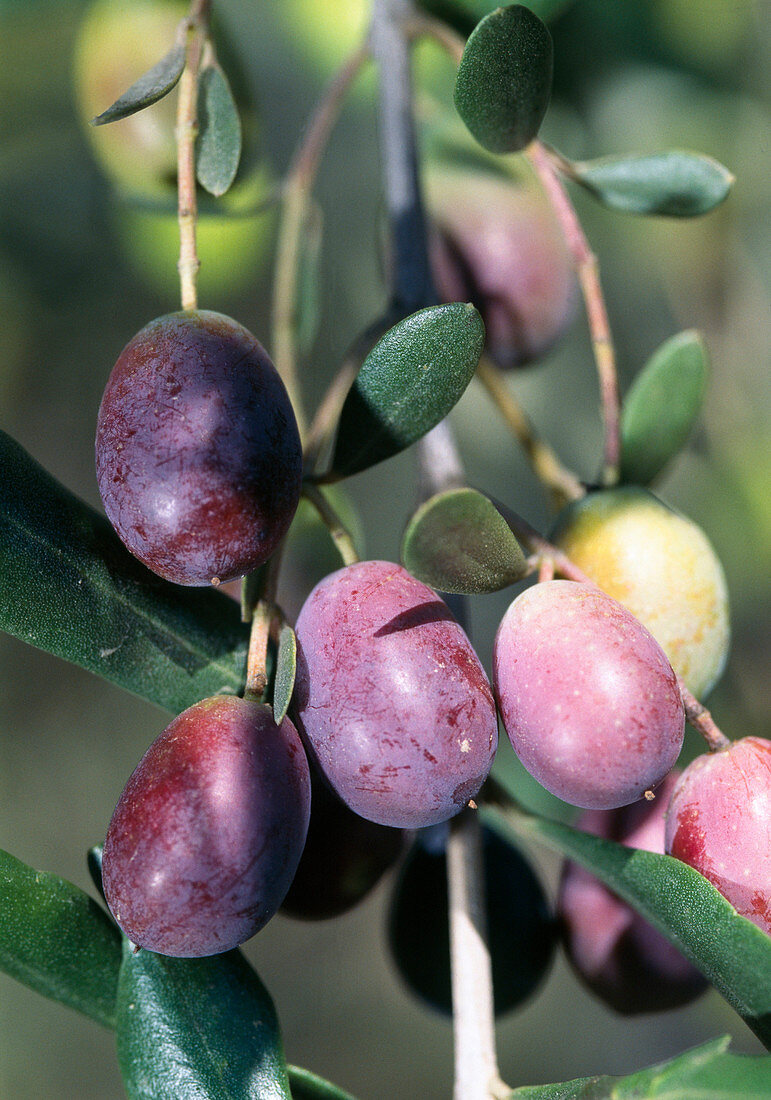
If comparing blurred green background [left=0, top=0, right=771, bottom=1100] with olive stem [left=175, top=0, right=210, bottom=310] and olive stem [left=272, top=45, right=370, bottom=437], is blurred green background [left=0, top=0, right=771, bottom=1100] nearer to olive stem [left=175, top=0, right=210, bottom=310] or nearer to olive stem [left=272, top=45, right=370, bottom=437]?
olive stem [left=272, top=45, right=370, bottom=437]

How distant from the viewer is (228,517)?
0.39m

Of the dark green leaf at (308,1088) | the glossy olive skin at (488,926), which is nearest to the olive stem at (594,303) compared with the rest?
the glossy olive skin at (488,926)

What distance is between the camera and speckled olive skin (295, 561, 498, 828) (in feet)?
1.31

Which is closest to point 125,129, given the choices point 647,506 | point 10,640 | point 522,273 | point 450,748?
point 522,273

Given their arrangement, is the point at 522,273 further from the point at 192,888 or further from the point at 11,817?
the point at 11,817

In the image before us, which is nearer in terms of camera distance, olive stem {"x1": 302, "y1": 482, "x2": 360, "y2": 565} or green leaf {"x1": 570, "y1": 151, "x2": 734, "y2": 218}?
olive stem {"x1": 302, "y1": 482, "x2": 360, "y2": 565}

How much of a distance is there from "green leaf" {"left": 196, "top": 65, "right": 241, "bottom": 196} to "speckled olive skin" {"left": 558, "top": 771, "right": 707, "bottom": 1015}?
0.43m

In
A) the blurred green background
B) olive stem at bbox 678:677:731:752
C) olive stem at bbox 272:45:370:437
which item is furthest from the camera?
the blurred green background

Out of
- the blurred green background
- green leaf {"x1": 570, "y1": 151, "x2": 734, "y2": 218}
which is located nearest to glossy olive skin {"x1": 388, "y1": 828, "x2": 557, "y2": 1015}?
the blurred green background

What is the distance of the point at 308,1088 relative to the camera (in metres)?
0.53

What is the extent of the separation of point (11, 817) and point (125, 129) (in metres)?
0.99

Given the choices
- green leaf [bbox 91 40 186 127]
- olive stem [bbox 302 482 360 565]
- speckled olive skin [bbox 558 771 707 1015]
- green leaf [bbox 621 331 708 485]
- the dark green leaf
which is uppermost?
green leaf [bbox 91 40 186 127]

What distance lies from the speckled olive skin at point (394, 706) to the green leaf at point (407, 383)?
0.29 feet

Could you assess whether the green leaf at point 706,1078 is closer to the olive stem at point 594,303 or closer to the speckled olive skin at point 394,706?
the speckled olive skin at point 394,706
